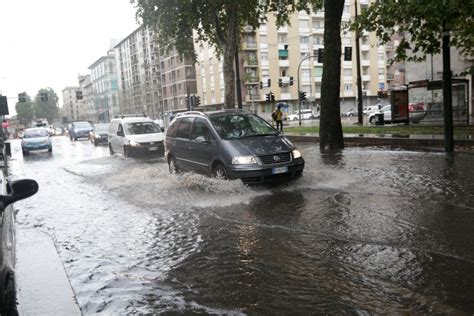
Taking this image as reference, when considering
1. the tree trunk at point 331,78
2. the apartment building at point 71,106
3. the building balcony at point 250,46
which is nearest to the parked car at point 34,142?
the tree trunk at point 331,78

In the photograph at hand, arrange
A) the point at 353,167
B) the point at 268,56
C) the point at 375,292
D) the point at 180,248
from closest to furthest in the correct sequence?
the point at 375,292
the point at 180,248
the point at 353,167
the point at 268,56

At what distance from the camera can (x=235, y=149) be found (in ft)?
31.1

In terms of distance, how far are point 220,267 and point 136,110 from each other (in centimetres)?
10644

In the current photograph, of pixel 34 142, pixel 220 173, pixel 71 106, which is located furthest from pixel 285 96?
pixel 71 106

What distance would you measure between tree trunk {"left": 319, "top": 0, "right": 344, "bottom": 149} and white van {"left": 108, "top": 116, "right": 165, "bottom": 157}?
637cm

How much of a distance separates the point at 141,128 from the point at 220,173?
1057cm

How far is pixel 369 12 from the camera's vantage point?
16.3 m

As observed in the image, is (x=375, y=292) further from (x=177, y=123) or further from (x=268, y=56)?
(x=268, y=56)

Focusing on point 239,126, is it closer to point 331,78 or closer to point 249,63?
point 331,78

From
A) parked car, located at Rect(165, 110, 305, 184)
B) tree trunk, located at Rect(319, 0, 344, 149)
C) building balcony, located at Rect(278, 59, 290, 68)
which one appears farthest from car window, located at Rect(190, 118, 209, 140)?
building balcony, located at Rect(278, 59, 290, 68)

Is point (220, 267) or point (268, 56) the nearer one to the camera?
point (220, 267)

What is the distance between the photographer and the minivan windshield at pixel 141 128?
19388 mm

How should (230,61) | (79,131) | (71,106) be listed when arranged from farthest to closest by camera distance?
(71,106), (79,131), (230,61)

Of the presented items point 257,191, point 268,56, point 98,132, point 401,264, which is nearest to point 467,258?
point 401,264
